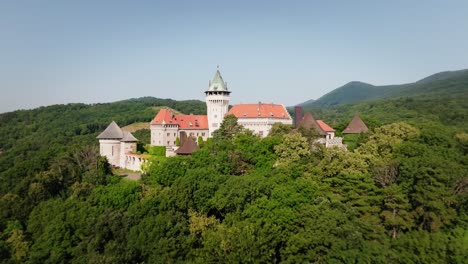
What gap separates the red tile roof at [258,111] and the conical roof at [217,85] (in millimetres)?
3602

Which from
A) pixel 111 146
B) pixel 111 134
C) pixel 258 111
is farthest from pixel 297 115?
pixel 111 146

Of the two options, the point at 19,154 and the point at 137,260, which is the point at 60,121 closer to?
the point at 19,154

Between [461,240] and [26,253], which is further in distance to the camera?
[26,253]

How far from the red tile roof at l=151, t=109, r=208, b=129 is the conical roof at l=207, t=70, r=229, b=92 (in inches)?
215

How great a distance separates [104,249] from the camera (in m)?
30.3

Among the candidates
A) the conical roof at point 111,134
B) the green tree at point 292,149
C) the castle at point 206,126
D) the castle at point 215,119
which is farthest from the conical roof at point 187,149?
the green tree at point 292,149

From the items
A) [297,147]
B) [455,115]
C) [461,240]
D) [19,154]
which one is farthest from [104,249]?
[455,115]

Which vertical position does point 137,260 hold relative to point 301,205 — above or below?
below

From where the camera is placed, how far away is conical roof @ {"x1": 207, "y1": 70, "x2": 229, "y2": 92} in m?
59.1

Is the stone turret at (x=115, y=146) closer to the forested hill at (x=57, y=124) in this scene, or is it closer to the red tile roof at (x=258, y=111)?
the red tile roof at (x=258, y=111)

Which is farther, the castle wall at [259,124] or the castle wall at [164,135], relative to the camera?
the castle wall at [164,135]

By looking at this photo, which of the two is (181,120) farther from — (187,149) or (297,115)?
(297,115)

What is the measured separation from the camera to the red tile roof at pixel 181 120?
57.5 metres

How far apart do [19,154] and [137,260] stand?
88.5 metres
